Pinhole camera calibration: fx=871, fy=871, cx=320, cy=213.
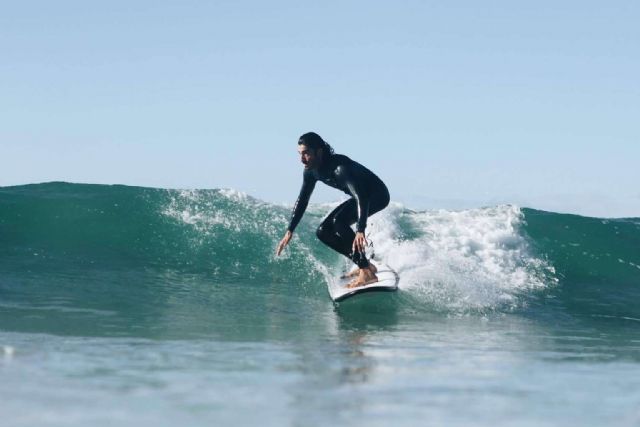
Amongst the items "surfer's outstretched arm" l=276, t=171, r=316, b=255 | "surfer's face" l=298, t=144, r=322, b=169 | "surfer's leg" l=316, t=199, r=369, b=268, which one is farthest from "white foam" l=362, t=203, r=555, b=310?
"surfer's face" l=298, t=144, r=322, b=169

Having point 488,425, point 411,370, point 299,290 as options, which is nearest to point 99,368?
point 411,370

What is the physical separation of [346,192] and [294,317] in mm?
1482

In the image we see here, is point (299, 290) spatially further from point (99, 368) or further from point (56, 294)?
point (99, 368)

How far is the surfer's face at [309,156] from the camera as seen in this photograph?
9.35 m

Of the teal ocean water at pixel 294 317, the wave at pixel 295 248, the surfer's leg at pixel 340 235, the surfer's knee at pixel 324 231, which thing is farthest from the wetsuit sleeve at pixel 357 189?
the wave at pixel 295 248

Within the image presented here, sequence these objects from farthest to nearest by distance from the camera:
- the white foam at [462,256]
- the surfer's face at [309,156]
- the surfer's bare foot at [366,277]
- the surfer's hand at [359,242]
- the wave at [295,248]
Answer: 1. the wave at [295,248]
2. the white foam at [462,256]
3. the surfer's bare foot at [366,277]
4. the surfer's face at [309,156]
5. the surfer's hand at [359,242]

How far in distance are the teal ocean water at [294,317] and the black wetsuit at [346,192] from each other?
820 millimetres

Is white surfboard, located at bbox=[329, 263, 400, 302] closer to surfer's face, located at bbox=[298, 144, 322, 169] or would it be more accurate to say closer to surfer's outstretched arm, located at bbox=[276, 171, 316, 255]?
surfer's outstretched arm, located at bbox=[276, 171, 316, 255]

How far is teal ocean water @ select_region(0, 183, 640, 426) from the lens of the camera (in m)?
4.05

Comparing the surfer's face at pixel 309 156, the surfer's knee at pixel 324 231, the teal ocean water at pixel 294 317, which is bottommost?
the teal ocean water at pixel 294 317

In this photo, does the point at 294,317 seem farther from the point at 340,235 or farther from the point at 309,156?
the point at 309,156

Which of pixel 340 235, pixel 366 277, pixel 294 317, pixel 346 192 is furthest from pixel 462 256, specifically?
pixel 294 317

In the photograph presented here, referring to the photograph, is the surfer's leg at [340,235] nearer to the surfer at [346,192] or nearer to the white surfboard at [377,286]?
the surfer at [346,192]

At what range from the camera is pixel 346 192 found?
31.5ft
